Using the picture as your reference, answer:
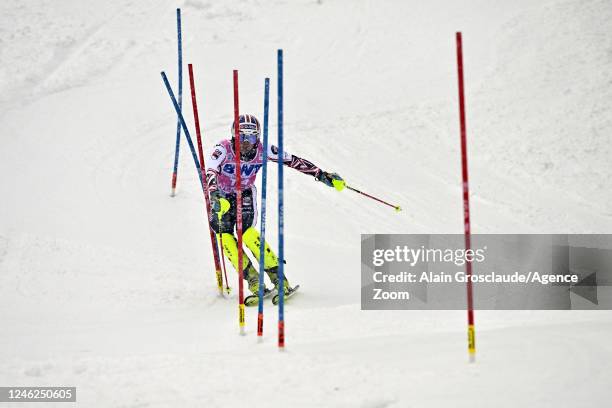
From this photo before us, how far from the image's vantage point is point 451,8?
16.1 meters

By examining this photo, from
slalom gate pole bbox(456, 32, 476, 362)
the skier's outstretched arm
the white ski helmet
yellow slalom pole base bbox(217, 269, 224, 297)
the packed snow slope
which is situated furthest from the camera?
the skier's outstretched arm

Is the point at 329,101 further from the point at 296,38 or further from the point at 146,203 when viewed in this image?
the point at 146,203

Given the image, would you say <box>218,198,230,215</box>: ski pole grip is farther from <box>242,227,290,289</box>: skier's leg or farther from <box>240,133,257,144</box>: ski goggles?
<box>240,133,257,144</box>: ski goggles

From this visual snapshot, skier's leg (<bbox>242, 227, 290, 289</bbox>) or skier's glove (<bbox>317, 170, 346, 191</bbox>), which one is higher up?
skier's glove (<bbox>317, 170, 346, 191</bbox>)

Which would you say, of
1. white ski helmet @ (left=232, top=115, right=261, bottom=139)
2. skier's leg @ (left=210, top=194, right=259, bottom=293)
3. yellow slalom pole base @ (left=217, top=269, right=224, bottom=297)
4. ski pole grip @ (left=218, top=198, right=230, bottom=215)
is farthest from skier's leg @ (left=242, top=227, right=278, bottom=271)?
white ski helmet @ (left=232, top=115, right=261, bottom=139)

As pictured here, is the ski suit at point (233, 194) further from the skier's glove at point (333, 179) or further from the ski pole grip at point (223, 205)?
the skier's glove at point (333, 179)

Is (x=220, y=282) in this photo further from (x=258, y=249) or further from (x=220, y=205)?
(x=220, y=205)

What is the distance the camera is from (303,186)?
424 inches

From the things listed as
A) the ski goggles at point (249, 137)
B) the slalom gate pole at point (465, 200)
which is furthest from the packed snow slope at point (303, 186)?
the ski goggles at point (249, 137)

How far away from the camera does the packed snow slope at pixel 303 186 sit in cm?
447

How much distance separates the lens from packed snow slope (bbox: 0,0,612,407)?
4.47 meters

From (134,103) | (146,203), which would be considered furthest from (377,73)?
(146,203)

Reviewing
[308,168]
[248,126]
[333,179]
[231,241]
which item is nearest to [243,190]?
[231,241]

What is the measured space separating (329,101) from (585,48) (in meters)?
5.14
